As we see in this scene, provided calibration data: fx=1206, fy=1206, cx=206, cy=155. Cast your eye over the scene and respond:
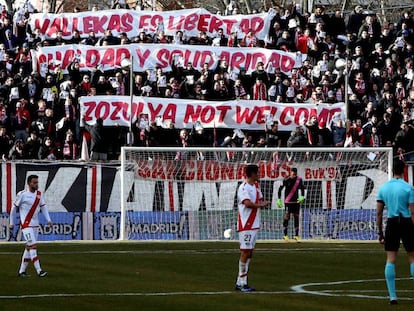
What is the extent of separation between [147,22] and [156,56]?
265 cm

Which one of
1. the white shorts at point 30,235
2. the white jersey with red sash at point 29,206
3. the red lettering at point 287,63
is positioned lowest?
the white shorts at point 30,235

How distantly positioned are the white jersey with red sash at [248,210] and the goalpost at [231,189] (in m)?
15.1

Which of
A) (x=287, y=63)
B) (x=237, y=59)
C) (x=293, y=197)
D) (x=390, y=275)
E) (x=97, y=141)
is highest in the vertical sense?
(x=237, y=59)

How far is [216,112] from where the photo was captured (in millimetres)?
39312

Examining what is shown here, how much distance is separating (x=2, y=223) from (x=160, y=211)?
465 cm

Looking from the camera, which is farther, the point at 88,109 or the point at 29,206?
the point at 88,109

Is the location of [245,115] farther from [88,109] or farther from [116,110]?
[88,109]

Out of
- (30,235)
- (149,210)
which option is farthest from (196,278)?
(149,210)

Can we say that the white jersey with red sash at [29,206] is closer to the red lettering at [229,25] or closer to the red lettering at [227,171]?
the red lettering at [227,171]

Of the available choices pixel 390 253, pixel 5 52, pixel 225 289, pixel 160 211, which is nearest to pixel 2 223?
pixel 160 211

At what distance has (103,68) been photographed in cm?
4053

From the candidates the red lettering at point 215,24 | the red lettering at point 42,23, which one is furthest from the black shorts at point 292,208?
the red lettering at point 42,23

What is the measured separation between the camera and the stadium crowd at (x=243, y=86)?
37.2m

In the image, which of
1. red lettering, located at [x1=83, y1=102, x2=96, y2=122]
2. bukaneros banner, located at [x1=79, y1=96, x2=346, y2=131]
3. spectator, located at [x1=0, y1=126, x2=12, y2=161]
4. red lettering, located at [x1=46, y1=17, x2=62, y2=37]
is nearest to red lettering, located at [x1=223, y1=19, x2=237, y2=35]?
bukaneros banner, located at [x1=79, y1=96, x2=346, y2=131]
